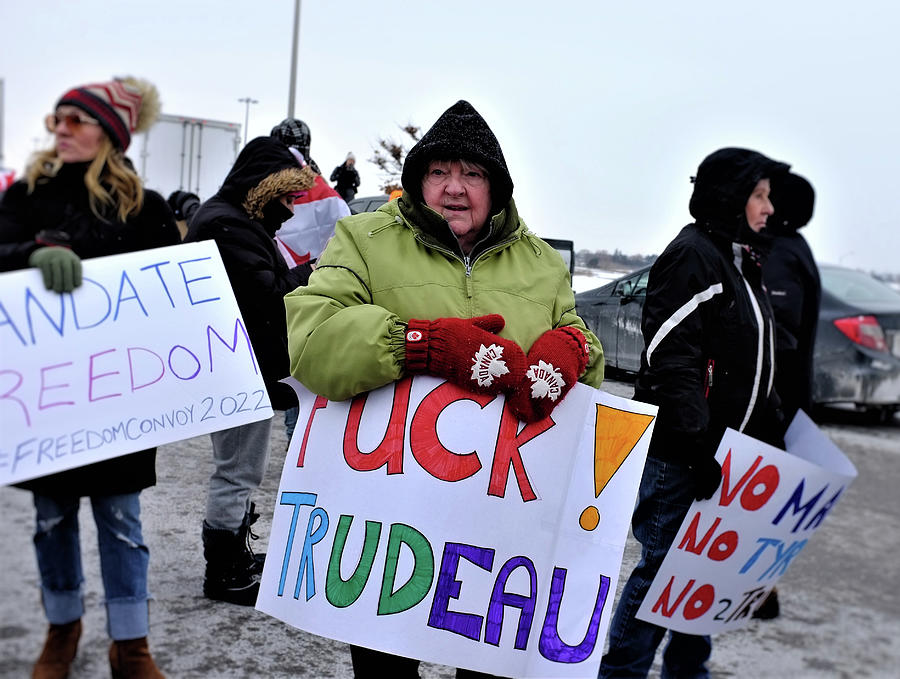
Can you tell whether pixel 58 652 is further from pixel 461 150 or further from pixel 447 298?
pixel 461 150

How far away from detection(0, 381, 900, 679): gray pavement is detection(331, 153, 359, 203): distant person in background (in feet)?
2.76

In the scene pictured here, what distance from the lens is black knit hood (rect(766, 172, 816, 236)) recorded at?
3654 mm

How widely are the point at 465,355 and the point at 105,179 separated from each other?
31.7 inches

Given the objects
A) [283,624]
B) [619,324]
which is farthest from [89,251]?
[619,324]

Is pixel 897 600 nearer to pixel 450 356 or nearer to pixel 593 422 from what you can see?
pixel 593 422

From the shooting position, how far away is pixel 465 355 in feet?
6.68

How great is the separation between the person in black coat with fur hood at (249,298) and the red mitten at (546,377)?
50.1 inches

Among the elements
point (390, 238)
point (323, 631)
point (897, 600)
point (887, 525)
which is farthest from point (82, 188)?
point (887, 525)

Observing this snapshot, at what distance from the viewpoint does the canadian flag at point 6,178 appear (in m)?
1.60

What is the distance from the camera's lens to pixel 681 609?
9.21 feet

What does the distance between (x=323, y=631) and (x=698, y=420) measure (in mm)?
1236

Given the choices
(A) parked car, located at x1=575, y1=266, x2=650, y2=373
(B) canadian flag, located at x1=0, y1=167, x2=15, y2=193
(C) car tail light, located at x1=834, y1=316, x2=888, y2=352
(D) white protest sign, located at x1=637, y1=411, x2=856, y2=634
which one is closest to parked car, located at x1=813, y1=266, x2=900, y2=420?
(C) car tail light, located at x1=834, y1=316, x2=888, y2=352

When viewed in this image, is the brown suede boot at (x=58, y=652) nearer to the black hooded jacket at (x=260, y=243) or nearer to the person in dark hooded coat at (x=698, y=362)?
the black hooded jacket at (x=260, y=243)

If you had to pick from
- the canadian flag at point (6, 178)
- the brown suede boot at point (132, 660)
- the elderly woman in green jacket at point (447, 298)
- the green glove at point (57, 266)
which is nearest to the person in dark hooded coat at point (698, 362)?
the elderly woman in green jacket at point (447, 298)
